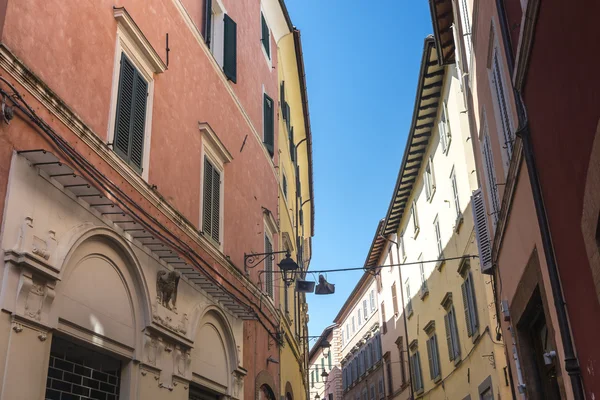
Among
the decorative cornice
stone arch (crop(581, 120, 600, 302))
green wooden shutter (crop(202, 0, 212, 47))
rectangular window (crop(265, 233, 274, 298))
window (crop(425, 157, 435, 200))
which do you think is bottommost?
stone arch (crop(581, 120, 600, 302))

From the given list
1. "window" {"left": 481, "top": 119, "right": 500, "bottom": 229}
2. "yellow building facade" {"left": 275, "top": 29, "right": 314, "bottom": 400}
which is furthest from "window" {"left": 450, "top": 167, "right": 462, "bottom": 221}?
"window" {"left": 481, "top": 119, "right": 500, "bottom": 229}

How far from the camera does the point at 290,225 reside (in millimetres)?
21828

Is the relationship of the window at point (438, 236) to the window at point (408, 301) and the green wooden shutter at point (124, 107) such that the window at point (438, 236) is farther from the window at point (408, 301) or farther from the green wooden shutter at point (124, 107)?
the green wooden shutter at point (124, 107)

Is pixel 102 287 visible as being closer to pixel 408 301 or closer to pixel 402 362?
pixel 408 301

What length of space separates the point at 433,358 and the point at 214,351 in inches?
520

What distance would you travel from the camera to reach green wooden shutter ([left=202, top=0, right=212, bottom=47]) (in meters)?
12.6

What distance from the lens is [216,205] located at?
12.1m

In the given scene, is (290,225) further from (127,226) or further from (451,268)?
(127,226)

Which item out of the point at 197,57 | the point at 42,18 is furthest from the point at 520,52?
the point at 197,57

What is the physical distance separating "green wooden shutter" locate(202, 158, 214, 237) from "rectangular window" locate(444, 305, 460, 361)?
33.1 ft

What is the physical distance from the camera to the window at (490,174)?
33.6ft

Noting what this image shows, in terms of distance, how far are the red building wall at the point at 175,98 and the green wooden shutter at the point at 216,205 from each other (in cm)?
46

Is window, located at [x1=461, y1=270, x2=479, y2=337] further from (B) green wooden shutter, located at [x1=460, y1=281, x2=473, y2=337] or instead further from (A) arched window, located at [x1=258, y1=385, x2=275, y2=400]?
(A) arched window, located at [x1=258, y1=385, x2=275, y2=400]

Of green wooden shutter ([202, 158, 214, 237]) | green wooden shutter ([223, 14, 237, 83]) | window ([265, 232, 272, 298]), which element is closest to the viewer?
green wooden shutter ([202, 158, 214, 237])
